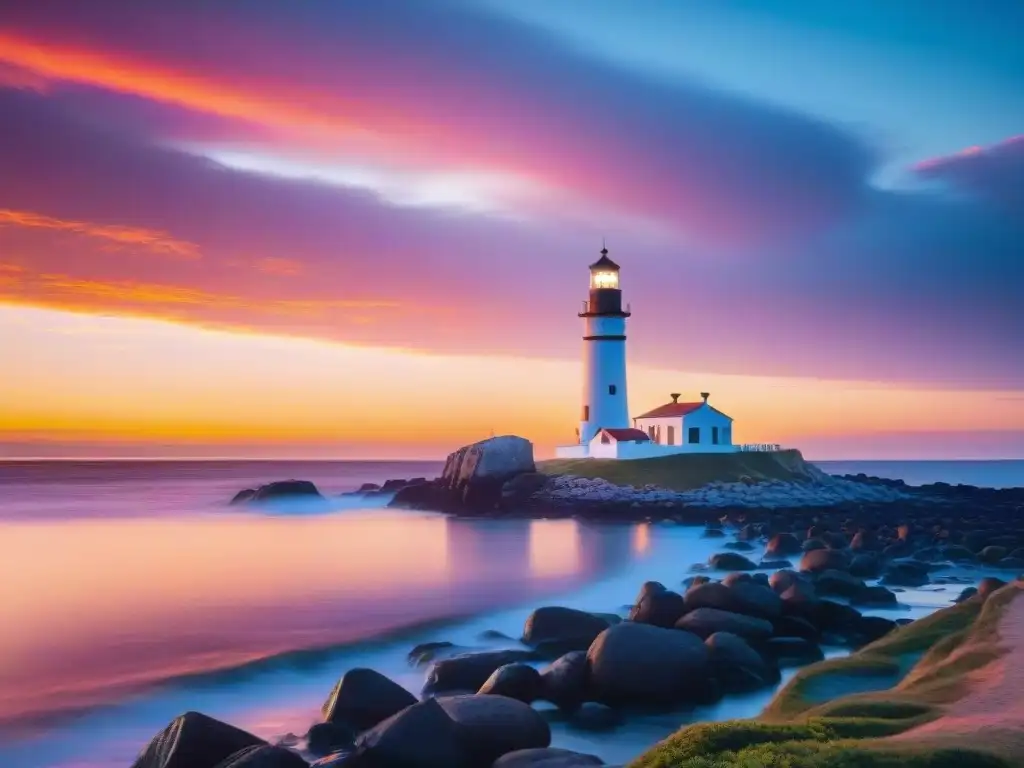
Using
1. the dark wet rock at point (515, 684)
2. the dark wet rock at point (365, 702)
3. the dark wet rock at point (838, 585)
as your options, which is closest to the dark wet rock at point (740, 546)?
the dark wet rock at point (838, 585)

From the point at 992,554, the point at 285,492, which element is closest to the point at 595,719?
the point at 992,554

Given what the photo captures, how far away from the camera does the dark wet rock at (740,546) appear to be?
2776 cm

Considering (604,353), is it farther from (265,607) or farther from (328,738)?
(328,738)

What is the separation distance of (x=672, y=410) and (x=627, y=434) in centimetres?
399

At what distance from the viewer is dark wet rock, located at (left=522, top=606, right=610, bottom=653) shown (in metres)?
13.9

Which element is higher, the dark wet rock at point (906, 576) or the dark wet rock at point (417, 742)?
the dark wet rock at point (906, 576)

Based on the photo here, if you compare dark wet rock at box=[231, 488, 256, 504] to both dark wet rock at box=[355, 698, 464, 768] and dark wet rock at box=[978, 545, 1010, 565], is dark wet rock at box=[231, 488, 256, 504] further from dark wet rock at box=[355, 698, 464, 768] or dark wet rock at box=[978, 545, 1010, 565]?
dark wet rock at box=[355, 698, 464, 768]

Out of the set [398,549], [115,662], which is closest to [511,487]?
[398,549]

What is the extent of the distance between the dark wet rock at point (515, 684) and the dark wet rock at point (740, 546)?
1783 cm

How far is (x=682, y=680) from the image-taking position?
1108 cm

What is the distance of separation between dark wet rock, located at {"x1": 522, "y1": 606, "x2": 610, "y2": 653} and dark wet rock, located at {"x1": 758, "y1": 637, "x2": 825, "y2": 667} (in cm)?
223

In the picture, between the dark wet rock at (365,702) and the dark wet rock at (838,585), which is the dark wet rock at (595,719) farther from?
the dark wet rock at (838,585)

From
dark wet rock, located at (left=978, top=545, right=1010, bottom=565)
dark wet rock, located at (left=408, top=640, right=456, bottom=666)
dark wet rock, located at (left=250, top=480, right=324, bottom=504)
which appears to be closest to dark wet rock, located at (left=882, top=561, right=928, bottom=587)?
dark wet rock, located at (left=978, top=545, right=1010, bottom=565)

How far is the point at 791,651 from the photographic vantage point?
13.3 m
